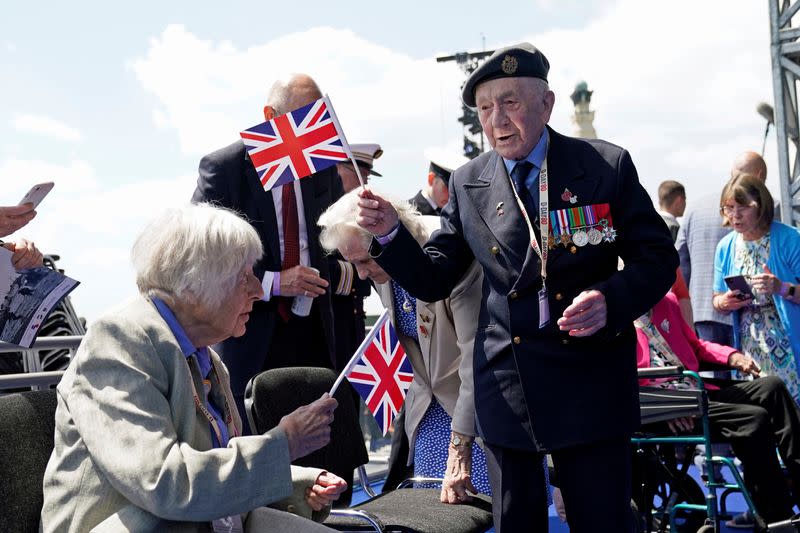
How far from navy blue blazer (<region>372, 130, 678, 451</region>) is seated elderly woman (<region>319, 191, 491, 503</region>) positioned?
0.50 m

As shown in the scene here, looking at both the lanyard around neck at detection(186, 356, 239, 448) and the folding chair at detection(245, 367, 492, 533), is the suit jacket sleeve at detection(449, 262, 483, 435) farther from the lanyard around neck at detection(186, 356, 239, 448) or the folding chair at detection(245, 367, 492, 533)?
the lanyard around neck at detection(186, 356, 239, 448)

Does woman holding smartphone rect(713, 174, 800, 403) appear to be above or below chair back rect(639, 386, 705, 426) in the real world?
above

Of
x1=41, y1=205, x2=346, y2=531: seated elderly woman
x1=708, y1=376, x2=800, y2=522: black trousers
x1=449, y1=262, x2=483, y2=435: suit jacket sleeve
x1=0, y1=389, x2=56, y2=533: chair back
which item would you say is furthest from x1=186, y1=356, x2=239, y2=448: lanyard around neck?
x1=708, y1=376, x2=800, y2=522: black trousers

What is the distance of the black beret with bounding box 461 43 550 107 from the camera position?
265cm

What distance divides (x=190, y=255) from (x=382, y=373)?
3.55 feet

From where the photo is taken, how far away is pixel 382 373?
309 centimetres

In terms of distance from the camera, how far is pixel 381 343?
307 cm

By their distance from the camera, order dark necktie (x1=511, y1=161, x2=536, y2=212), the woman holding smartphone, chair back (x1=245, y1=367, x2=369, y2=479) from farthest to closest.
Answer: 1. the woman holding smartphone
2. chair back (x1=245, y1=367, x2=369, y2=479)
3. dark necktie (x1=511, y1=161, x2=536, y2=212)

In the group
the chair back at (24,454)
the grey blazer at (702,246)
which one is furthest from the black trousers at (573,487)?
the grey blazer at (702,246)

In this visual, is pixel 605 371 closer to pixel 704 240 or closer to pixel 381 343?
pixel 381 343

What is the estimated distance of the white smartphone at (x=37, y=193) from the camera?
3006 millimetres

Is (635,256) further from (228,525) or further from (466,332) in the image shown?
(228,525)

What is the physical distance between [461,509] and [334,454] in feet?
1.80

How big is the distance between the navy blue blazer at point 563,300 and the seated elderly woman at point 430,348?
50cm
